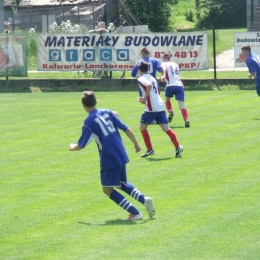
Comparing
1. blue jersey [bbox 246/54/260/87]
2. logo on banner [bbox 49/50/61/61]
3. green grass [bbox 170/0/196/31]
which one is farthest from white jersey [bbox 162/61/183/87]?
green grass [bbox 170/0/196/31]

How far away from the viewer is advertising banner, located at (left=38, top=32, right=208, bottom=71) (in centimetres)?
2911

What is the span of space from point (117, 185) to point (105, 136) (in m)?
0.60

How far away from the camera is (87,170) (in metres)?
14.1

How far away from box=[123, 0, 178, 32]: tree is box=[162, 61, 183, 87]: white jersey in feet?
126

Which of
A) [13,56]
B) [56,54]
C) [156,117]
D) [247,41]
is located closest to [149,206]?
[156,117]

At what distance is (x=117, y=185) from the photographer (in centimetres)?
1027

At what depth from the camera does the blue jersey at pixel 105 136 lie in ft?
33.1

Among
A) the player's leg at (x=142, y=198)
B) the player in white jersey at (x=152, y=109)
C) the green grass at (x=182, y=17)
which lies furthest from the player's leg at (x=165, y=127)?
the green grass at (x=182, y=17)

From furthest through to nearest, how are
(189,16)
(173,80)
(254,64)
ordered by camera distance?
1. (189,16)
2. (254,64)
3. (173,80)

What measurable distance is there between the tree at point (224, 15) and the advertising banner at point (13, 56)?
33945mm

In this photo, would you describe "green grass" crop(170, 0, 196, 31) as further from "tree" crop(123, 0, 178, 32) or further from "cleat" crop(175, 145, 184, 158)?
"cleat" crop(175, 145, 184, 158)

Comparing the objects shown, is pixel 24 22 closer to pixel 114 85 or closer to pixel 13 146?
pixel 114 85

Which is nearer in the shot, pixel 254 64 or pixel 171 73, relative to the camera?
pixel 171 73

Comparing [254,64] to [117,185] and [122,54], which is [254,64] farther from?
[117,185]
